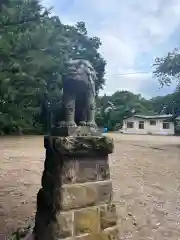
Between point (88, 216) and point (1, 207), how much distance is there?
2.15m

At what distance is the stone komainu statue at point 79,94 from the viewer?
7.05 ft

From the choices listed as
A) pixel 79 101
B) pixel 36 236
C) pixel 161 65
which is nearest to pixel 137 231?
pixel 36 236

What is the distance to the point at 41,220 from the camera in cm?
213

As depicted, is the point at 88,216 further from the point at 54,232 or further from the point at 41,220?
the point at 41,220

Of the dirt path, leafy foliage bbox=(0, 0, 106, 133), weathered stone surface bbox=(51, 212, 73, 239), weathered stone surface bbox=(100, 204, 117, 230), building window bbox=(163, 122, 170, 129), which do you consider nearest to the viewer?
weathered stone surface bbox=(51, 212, 73, 239)

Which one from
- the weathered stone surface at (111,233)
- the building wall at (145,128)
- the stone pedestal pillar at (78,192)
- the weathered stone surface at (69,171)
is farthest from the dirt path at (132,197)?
the building wall at (145,128)

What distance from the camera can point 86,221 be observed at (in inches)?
75.9

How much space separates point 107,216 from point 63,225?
343 millimetres

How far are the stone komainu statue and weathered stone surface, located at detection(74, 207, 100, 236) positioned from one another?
631mm

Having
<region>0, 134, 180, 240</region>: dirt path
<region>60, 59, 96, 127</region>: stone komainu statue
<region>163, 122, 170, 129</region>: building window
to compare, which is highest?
<region>163, 122, 170, 129</region>: building window

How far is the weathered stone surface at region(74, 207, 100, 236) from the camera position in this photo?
1896 mm

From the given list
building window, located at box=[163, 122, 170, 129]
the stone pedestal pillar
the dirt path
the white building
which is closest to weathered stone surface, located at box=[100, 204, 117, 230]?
the stone pedestal pillar

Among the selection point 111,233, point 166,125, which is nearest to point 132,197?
point 111,233

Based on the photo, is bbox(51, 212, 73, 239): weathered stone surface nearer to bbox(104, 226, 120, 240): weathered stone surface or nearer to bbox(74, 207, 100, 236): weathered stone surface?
bbox(74, 207, 100, 236): weathered stone surface
